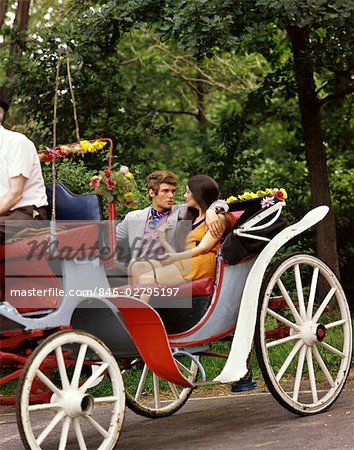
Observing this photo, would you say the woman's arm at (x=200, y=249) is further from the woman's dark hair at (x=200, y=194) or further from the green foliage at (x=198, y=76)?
the green foliage at (x=198, y=76)

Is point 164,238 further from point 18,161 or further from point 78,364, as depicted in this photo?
point 78,364

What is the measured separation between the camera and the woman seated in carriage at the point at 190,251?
630 cm

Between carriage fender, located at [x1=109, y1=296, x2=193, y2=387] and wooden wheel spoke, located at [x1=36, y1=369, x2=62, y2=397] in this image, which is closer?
wooden wheel spoke, located at [x1=36, y1=369, x2=62, y2=397]

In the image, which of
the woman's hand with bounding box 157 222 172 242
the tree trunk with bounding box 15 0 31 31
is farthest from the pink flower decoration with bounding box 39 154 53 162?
the tree trunk with bounding box 15 0 31 31

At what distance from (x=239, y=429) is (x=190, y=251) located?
3.88 feet

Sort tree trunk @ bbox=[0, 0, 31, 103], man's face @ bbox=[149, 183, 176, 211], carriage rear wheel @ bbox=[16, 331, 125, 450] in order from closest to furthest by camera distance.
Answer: carriage rear wheel @ bbox=[16, 331, 125, 450], man's face @ bbox=[149, 183, 176, 211], tree trunk @ bbox=[0, 0, 31, 103]

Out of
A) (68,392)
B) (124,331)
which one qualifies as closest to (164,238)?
(124,331)

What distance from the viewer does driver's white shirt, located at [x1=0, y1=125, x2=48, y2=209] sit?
18.5ft

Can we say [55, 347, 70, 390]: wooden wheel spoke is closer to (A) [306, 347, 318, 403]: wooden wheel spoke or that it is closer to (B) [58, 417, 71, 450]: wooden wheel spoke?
(B) [58, 417, 71, 450]: wooden wheel spoke

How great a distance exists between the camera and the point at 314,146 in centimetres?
1180

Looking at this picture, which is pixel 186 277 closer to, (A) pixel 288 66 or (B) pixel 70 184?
(B) pixel 70 184

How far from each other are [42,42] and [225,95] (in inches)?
351

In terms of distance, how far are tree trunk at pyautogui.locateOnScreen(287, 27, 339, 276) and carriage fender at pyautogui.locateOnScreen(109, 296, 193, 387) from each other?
6.05m

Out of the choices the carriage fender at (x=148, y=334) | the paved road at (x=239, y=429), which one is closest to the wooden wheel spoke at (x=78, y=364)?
the carriage fender at (x=148, y=334)
